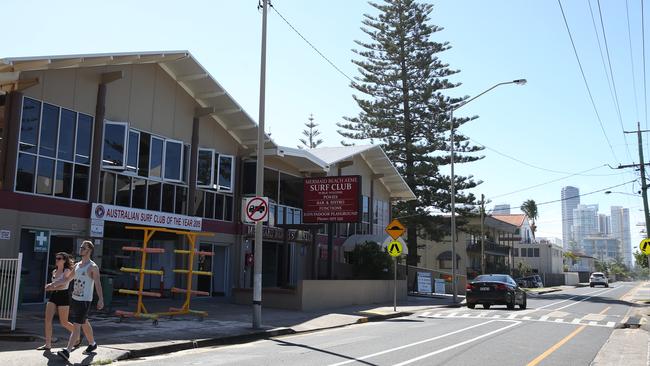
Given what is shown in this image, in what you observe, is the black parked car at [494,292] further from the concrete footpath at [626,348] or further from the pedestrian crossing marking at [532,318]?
the concrete footpath at [626,348]

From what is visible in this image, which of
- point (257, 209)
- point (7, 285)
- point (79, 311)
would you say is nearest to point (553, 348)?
point (257, 209)

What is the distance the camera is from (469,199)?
4900cm

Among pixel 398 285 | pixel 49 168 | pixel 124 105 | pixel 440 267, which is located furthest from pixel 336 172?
pixel 440 267

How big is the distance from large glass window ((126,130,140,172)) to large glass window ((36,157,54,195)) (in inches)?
113

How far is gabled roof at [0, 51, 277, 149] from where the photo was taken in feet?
52.9

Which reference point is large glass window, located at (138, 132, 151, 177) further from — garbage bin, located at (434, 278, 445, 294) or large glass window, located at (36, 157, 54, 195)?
garbage bin, located at (434, 278, 445, 294)

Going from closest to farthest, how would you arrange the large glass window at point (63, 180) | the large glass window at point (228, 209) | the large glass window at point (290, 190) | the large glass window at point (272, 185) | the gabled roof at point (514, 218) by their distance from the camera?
the large glass window at point (63, 180), the large glass window at point (228, 209), the large glass window at point (272, 185), the large glass window at point (290, 190), the gabled roof at point (514, 218)

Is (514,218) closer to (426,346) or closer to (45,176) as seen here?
(45,176)

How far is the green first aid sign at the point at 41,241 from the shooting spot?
17769 millimetres

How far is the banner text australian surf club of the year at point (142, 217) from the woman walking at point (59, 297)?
376 inches

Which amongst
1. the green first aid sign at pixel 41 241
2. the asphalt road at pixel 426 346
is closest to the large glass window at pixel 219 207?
the green first aid sign at pixel 41 241

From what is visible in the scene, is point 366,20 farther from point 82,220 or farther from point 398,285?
point 82,220

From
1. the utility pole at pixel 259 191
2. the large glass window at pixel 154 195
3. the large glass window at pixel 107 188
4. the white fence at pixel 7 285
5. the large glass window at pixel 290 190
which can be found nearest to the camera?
the white fence at pixel 7 285

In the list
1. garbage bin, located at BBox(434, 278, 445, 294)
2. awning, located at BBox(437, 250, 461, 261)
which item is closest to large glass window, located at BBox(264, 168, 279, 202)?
garbage bin, located at BBox(434, 278, 445, 294)
